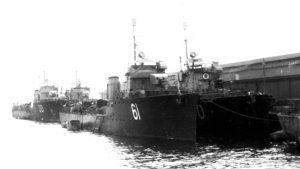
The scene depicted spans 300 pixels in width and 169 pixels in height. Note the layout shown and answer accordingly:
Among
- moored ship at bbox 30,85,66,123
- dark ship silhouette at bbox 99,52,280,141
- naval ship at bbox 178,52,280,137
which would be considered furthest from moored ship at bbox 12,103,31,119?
naval ship at bbox 178,52,280,137

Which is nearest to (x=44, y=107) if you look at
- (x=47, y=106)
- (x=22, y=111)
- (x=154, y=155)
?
(x=47, y=106)

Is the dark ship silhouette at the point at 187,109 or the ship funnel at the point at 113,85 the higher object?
the ship funnel at the point at 113,85

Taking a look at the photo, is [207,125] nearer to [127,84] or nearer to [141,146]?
[141,146]

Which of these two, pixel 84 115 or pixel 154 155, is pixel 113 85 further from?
pixel 154 155

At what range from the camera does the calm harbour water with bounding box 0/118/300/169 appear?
58.8 ft

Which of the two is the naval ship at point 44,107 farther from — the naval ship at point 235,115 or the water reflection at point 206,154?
the naval ship at point 235,115

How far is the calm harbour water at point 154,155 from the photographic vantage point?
1792cm

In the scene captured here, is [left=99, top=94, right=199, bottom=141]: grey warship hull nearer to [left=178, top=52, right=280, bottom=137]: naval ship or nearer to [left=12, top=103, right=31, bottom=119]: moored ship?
[left=178, top=52, right=280, bottom=137]: naval ship

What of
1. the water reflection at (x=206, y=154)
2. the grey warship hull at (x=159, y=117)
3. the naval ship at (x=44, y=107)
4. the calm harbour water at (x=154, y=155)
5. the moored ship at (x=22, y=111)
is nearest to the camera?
the water reflection at (x=206, y=154)

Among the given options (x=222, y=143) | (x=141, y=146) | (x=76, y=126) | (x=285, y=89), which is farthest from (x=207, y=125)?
(x=76, y=126)

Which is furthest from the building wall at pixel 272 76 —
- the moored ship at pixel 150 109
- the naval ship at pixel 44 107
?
the naval ship at pixel 44 107

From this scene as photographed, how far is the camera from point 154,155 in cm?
2028

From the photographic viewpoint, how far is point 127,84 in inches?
1242

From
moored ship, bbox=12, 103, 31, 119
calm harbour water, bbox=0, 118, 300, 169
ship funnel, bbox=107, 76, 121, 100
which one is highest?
ship funnel, bbox=107, 76, 121, 100
